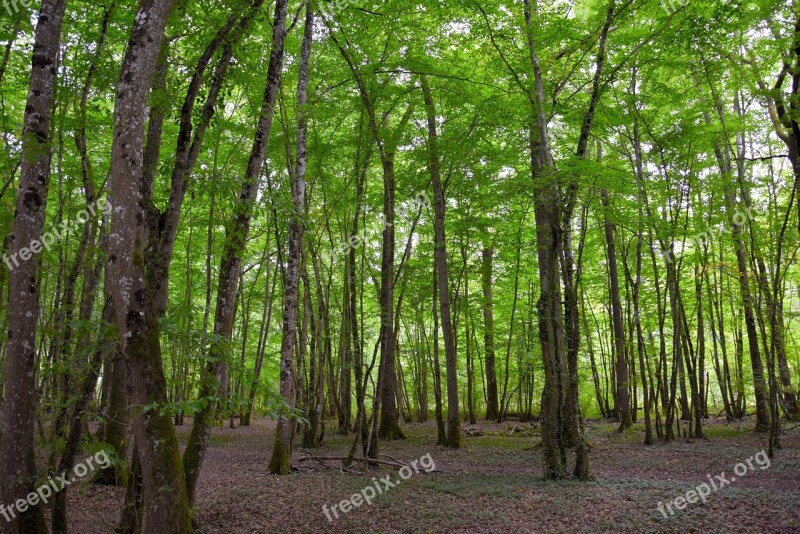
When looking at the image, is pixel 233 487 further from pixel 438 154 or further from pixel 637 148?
pixel 637 148

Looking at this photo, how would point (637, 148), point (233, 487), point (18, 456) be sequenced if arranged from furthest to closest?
point (637, 148) < point (233, 487) < point (18, 456)

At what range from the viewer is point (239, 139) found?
13.3 m

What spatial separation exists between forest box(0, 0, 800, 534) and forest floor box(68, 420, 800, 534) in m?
0.06

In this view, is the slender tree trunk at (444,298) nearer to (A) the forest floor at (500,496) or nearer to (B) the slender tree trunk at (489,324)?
(A) the forest floor at (500,496)

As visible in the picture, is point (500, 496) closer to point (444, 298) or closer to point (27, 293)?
point (444, 298)

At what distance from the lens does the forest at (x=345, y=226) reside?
4.60m

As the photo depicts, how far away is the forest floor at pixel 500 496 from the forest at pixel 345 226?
63mm

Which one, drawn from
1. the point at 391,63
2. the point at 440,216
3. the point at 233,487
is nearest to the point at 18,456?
the point at 233,487

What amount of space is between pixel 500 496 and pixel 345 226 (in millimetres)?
8763

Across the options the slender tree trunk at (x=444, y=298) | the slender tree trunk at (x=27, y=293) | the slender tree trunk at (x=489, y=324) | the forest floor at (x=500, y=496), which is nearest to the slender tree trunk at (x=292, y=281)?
the forest floor at (x=500, y=496)

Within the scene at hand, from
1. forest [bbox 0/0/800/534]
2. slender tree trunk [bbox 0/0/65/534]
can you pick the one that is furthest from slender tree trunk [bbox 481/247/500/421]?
slender tree trunk [bbox 0/0/65/534]

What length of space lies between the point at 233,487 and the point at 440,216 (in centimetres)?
786

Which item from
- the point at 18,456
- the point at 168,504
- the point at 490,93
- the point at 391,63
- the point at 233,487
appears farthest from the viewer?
the point at 490,93

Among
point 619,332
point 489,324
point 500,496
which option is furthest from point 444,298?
point 489,324
